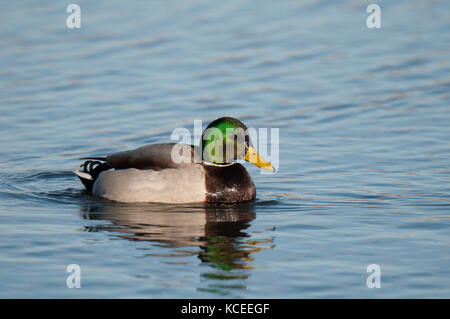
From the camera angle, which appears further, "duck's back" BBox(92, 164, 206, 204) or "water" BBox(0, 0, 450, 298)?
"duck's back" BBox(92, 164, 206, 204)

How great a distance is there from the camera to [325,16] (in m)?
19.2

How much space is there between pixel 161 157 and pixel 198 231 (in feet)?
4.71

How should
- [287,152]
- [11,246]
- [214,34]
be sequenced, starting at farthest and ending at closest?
1. [214,34]
2. [287,152]
3. [11,246]

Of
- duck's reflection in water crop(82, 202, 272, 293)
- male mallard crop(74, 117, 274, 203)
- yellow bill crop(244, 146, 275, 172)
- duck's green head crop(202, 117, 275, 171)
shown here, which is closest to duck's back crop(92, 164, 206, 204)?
male mallard crop(74, 117, 274, 203)

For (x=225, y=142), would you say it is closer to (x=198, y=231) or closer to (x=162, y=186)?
(x=162, y=186)

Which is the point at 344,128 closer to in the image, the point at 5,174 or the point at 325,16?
the point at 5,174

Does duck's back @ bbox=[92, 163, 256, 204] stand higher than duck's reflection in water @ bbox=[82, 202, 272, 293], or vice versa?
duck's back @ bbox=[92, 163, 256, 204]

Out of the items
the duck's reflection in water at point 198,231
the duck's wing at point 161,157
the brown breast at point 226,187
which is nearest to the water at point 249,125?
the duck's reflection in water at point 198,231

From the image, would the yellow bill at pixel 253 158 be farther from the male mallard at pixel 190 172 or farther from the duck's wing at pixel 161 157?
the duck's wing at pixel 161 157

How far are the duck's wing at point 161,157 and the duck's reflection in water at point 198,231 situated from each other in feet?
1.64

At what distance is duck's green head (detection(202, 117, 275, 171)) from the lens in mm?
10312

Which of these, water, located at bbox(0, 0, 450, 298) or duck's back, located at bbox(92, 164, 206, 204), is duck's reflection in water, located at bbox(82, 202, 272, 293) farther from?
duck's back, located at bbox(92, 164, 206, 204)
